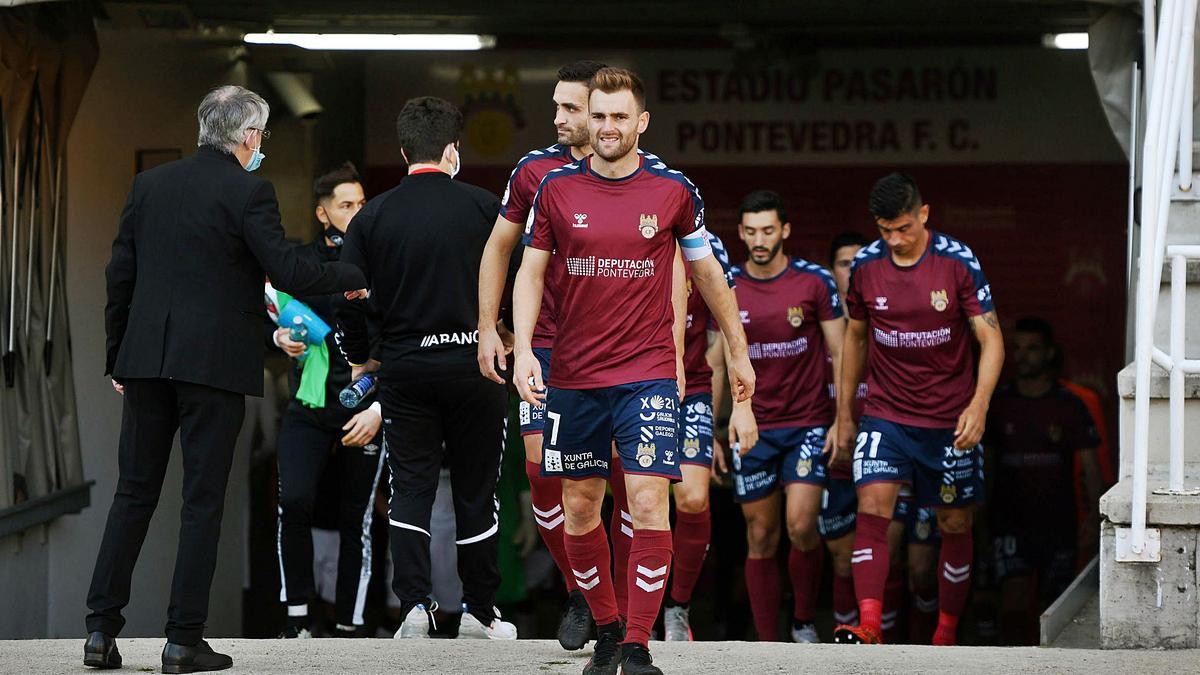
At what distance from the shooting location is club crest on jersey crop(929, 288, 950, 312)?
721cm

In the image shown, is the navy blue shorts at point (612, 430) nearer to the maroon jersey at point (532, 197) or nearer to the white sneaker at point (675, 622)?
the maroon jersey at point (532, 197)

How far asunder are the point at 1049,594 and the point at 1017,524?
580 millimetres

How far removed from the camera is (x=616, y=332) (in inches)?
194

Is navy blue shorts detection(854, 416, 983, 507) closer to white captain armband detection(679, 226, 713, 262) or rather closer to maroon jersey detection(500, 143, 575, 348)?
maroon jersey detection(500, 143, 575, 348)

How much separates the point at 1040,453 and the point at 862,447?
2.26 meters

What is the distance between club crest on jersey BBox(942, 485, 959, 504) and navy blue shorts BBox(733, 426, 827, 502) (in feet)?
2.00

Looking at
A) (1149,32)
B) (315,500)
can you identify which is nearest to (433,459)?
(315,500)

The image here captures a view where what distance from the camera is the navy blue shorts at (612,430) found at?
190 inches

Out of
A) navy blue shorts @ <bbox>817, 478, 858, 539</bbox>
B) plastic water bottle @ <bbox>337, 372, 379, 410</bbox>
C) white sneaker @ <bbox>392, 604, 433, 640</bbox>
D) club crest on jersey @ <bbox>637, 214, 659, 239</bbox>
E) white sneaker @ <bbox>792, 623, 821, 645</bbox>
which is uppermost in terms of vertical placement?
club crest on jersey @ <bbox>637, 214, 659, 239</bbox>

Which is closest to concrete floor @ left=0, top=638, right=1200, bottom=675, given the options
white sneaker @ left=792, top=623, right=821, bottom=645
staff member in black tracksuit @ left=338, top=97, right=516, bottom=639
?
staff member in black tracksuit @ left=338, top=97, right=516, bottom=639

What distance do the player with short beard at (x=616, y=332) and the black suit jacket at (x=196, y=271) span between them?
83 centimetres

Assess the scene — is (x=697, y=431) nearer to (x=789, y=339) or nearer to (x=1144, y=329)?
(x=789, y=339)

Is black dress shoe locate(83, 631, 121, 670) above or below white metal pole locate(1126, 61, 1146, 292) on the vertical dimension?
below

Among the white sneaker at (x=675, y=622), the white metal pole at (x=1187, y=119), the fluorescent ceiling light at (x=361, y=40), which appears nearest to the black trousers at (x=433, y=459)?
the white sneaker at (x=675, y=622)
